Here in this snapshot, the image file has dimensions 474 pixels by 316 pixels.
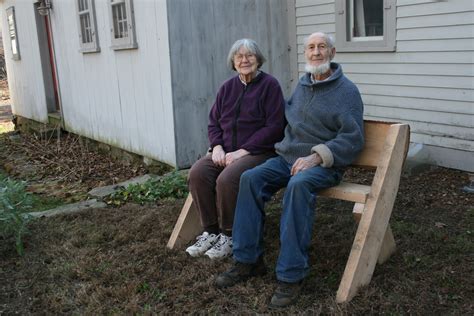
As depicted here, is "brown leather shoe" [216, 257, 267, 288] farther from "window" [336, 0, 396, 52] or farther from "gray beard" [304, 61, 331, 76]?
"window" [336, 0, 396, 52]

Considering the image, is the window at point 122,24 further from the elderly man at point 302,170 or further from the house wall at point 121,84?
the elderly man at point 302,170

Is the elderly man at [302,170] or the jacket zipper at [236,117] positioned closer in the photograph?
the elderly man at [302,170]

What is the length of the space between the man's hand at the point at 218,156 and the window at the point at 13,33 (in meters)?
9.65

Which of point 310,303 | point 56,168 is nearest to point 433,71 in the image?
point 310,303

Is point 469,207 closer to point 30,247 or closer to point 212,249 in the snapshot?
point 212,249

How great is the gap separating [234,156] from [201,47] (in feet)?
9.13

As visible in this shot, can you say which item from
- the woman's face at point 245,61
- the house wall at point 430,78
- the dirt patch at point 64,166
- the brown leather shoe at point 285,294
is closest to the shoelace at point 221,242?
the brown leather shoe at point 285,294

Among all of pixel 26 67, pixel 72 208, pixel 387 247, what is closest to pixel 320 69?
pixel 387 247

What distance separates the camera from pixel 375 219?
8.91 feet

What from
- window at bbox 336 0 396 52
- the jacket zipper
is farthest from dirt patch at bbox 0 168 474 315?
window at bbox 336 0 396 52

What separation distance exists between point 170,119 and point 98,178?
152 centimetres

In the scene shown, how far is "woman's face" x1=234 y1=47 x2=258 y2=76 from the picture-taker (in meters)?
3.32

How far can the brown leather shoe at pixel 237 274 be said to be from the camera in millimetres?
2957

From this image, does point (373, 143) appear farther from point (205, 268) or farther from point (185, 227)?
point (185, 227)
